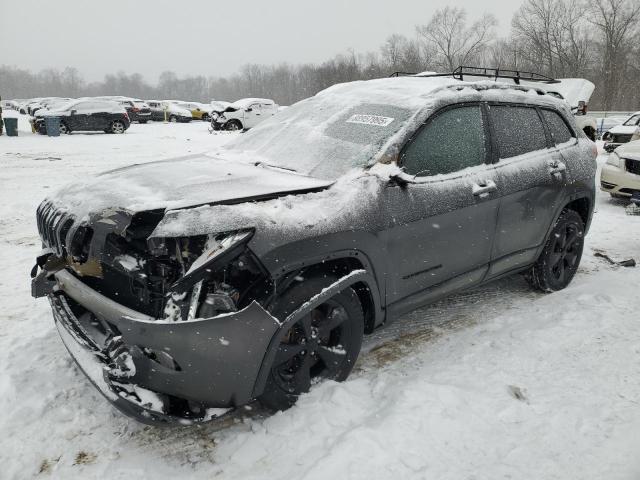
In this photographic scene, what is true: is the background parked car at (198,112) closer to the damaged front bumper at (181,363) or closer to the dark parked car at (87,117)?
the dark parked car at (87,117)

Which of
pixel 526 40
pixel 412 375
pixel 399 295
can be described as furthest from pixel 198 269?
pixel 526 40

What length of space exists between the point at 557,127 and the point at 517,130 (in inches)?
27.6

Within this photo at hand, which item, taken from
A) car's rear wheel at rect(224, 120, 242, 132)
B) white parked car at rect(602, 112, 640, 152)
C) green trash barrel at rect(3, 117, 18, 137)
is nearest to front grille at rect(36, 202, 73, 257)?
white parked car at rect(602, 112, 640, 152)

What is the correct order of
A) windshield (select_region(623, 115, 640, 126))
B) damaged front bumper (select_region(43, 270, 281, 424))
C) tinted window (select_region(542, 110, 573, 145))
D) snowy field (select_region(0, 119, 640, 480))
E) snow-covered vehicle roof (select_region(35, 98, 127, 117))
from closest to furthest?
damaged front bumper (select_region(43, 270, 281, 424)) → snowy field (select_region(0, 119, 640, 480)) → tinted window (select_region(542, 110, 573, 145)) → windshield (select_region(623, 115, 640, 126)) → snow-covered vehicle roof (select_region(35, 98, 127, 117))

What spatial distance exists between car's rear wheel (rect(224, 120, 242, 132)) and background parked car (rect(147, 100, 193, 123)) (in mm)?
12188

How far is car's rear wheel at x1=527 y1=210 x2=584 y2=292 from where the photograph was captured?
14.5ft

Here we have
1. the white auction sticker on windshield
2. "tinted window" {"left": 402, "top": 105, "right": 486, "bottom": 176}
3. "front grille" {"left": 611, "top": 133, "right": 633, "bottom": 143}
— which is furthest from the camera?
"front grille" {"left": 611, "top": 133, "right": 633, "bottom": 143}

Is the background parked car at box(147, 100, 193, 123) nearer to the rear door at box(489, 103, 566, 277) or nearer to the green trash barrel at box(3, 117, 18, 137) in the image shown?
the green trash barrel at box(3, 117, 18, 137)

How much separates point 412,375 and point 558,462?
97 centimetres

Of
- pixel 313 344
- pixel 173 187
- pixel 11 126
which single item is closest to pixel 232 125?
pixel 11 126

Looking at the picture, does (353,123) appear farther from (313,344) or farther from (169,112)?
(169,112)

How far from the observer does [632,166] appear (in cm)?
820

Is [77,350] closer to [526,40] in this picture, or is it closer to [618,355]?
[618,355]

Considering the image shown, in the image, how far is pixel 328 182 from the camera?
9.57 feet
